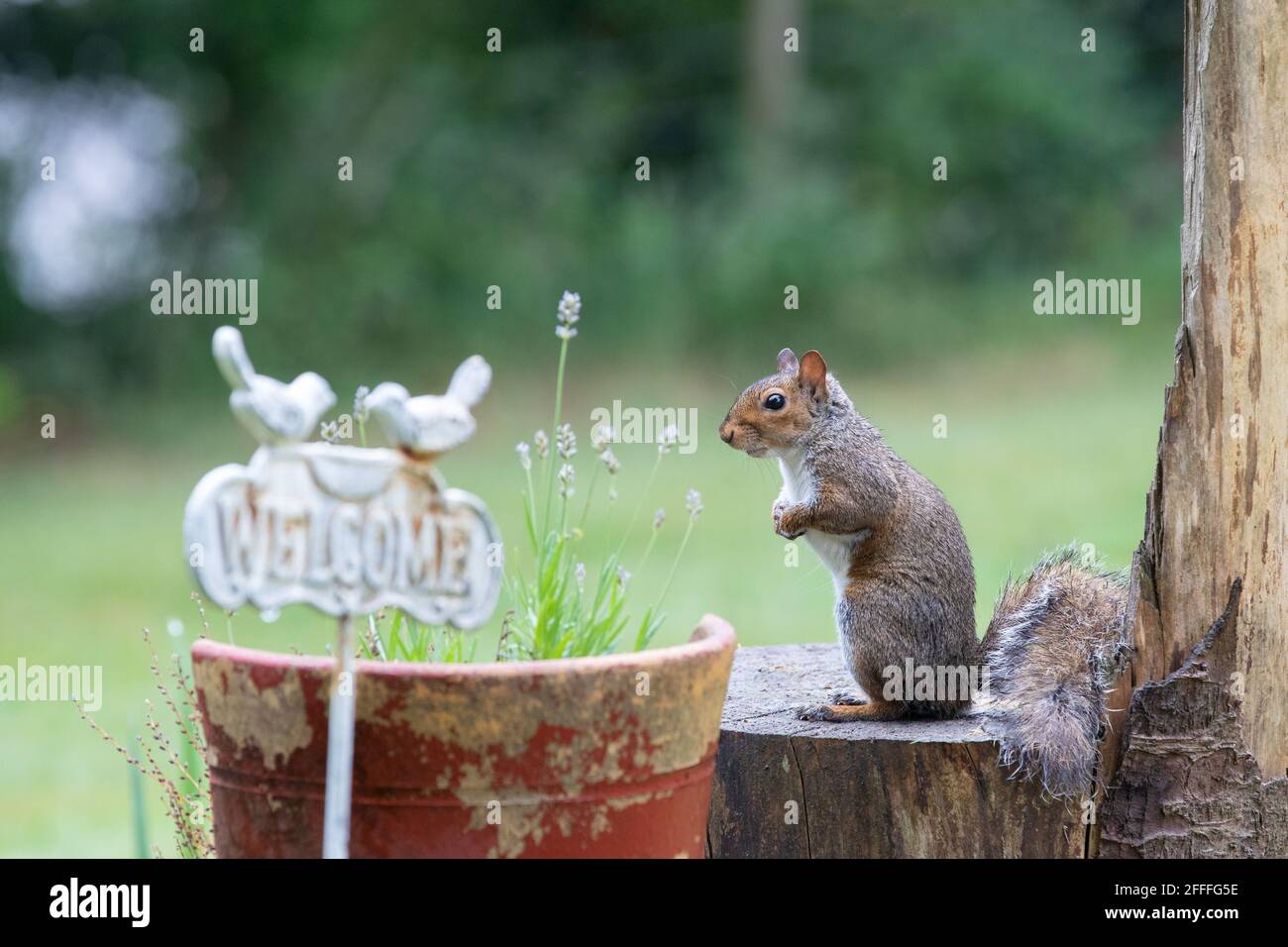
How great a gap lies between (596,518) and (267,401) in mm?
5941

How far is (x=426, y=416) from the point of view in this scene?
1918 mm

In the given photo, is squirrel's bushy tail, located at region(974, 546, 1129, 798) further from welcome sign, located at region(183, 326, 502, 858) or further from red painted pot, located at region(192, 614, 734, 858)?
welcome sign, located at region(183, 326, 502, 858)

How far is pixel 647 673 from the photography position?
210 cm

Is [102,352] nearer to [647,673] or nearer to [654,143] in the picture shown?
[654,143]

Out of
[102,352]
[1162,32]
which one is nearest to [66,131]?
[102,352]

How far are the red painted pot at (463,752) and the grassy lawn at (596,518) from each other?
2086 mm

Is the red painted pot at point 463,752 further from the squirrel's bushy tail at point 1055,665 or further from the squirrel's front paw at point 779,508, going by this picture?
the squirrel's front paw at point 779,508

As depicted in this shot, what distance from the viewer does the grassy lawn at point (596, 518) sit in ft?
17.5

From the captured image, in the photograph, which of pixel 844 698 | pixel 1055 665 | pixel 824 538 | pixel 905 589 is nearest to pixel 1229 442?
pixel 1055 665

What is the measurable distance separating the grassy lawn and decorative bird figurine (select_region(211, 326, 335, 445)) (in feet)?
7.78

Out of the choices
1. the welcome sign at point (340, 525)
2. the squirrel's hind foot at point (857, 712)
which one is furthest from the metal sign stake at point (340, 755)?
the squirrel's hind foot at point (857, 712)

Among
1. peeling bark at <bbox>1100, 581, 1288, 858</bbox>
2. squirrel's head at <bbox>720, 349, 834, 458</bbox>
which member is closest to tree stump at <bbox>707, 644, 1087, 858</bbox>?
peeling bark at <bbox>1100, 581, 1288, 858</bbox>
